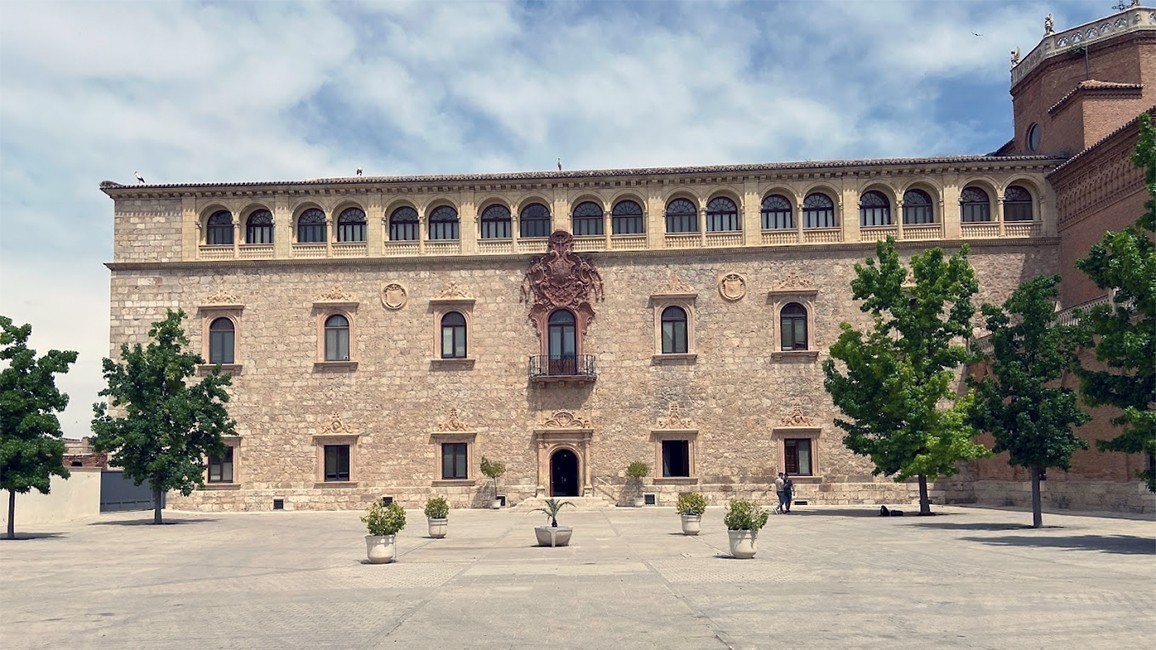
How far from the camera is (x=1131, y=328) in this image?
21.7 m

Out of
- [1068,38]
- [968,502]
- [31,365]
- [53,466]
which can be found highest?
[1068,38]

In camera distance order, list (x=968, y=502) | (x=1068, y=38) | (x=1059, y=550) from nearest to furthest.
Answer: (x=1059, y=550)
(x=968, y=502)
(x=1068, y=38)

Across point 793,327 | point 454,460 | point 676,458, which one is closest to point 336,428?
point 454,460

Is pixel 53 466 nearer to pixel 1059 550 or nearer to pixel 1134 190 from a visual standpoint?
pixel 1059 550

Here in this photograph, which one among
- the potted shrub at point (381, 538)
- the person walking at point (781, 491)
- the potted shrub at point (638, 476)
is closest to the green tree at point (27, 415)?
the potted shrub at point (381, 538)

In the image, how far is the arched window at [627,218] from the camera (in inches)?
1666

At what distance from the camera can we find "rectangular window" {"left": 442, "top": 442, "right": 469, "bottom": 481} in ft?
135

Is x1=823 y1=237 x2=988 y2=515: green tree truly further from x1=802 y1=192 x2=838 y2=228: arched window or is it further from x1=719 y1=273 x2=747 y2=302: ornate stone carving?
x1=802 y1=192 x2=838 y2=228: arched window

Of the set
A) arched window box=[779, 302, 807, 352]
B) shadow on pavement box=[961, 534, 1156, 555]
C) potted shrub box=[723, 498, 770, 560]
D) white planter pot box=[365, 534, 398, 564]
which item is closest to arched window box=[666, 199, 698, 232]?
arched window box=[779, 302, 807, 352]

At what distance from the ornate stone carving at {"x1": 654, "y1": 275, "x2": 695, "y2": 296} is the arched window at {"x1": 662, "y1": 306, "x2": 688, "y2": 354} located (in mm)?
648

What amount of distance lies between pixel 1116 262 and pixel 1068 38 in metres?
25.1

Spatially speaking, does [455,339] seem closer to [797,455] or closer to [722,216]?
[722,216]

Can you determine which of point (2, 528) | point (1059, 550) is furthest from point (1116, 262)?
point (2, 528)

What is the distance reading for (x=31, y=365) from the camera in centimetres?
2842
